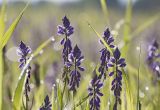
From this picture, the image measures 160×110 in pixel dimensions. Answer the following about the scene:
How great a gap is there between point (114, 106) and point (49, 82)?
1941 mm

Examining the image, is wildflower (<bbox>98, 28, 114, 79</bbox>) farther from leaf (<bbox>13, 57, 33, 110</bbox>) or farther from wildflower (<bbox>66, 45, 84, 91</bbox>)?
leaf (<bbox>13, 57, 33, 110</bbox>)

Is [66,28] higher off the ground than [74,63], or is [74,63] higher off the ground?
[66,28]

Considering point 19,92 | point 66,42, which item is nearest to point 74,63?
point 66,42

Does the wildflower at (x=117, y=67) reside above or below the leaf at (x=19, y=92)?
above

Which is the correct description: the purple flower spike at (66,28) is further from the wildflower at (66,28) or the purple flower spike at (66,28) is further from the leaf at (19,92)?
the leaf at (19,92)

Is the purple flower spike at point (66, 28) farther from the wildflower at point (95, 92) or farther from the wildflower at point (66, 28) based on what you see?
the wildflower at point (95, 92)

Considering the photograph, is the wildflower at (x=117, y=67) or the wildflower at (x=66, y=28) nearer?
the wildflower at (x=117, y=67)

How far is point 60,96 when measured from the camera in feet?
6.16

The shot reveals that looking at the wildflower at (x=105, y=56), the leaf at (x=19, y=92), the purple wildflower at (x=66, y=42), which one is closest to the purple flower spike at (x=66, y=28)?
the purple wildflower at (x=66, y=42)

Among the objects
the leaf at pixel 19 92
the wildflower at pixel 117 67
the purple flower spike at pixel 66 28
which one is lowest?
→ the leaf at pixel 19 92

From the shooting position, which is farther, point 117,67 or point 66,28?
point 66,28

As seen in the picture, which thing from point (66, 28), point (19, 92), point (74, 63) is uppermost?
point (66, 28)

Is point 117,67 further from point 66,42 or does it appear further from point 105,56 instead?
point 66,42

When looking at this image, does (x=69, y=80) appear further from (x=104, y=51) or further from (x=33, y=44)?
(x=33, y=44)
